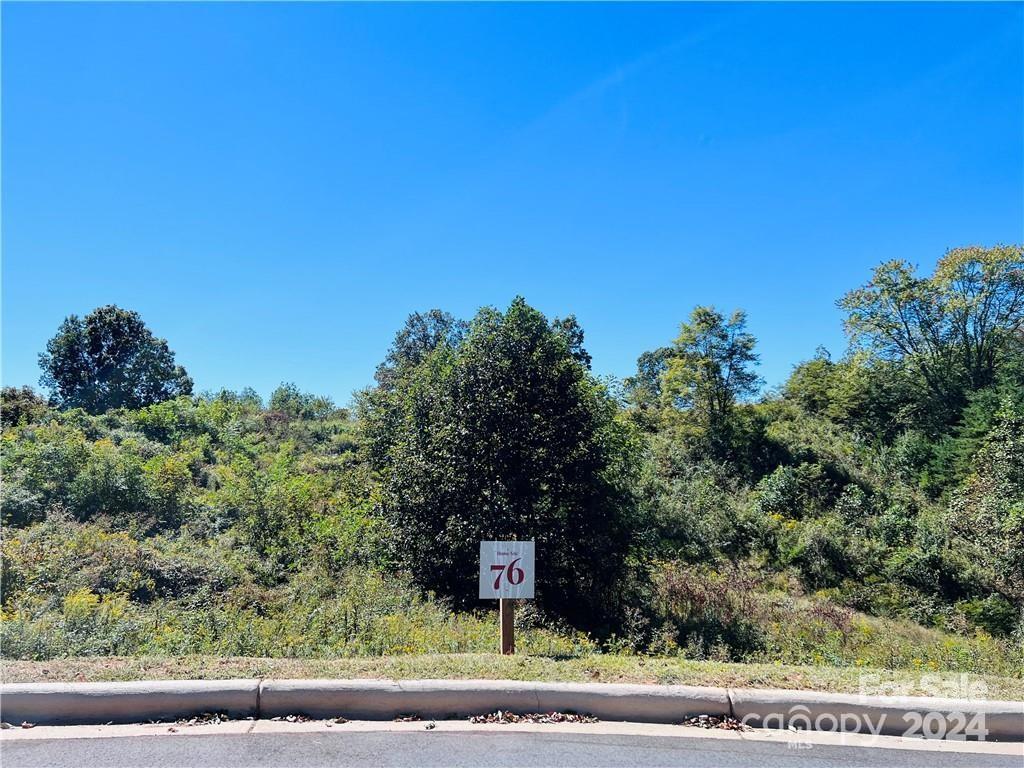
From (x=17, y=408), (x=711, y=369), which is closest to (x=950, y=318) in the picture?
(x=711, y=369)

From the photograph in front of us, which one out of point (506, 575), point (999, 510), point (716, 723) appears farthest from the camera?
point (999, 510)

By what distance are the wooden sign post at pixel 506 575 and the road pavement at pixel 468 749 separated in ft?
5.28

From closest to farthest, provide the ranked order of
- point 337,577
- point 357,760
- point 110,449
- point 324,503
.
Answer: point 357,760 → point 337,577 → point 324,503 → point 110,449

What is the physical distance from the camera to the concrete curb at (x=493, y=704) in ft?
12.5

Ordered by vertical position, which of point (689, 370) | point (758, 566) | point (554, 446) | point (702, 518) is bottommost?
point (758, 566)

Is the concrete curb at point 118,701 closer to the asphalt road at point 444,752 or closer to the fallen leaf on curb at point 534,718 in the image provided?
the asphalt road at point 444,752

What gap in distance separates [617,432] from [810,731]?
9.19 meters

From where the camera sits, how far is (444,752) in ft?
11.3

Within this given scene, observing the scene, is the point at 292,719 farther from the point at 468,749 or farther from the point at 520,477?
the point at 520,477

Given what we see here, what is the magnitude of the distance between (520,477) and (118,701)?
7.90 meters

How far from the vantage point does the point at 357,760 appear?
334cm

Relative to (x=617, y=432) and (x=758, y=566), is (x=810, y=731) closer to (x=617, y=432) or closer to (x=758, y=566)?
(x=617, y=432)

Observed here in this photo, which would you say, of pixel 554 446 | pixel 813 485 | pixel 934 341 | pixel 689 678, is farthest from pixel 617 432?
pixel 934 341

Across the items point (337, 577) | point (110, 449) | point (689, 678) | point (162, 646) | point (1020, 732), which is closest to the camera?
point (1020, 732)
